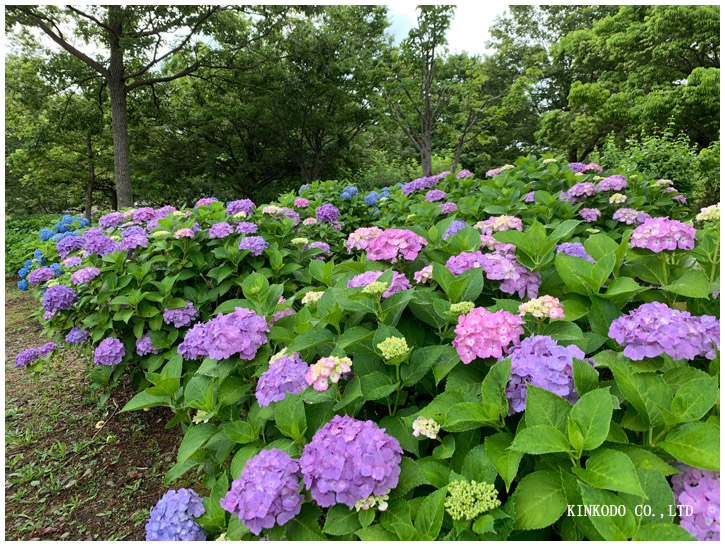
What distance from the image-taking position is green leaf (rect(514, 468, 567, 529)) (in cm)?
77

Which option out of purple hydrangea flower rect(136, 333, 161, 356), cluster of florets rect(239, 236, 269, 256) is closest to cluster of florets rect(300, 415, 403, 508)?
cluster of florets rect(239, 236, 269, 256)

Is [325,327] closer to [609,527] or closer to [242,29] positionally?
[609,527]

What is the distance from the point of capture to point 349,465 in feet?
2.79

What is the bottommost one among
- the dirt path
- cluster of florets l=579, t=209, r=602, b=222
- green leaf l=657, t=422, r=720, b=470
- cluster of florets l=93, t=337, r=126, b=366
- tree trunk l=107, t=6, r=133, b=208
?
the dirt path

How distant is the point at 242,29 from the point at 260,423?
37.7 ft

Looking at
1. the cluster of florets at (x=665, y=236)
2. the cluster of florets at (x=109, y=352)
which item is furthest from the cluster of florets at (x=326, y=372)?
the cluster of florets at (x=109, y=352)

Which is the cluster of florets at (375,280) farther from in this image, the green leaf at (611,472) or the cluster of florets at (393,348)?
the green leaf at (611,472)

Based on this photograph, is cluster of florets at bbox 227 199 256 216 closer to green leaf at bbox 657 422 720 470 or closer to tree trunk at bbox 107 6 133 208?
green leaf at bbox 657 422 720 470

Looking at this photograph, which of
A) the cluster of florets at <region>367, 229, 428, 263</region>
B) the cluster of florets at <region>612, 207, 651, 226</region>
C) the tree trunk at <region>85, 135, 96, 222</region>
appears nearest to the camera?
the cluster of florets at <region>367, 229, 428, 263</region>

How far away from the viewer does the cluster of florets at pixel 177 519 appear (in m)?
1.04

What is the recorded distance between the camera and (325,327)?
1.33 m

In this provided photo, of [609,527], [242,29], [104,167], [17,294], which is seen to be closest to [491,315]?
[609,527]

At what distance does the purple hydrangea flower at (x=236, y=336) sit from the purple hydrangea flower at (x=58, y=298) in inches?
79.3

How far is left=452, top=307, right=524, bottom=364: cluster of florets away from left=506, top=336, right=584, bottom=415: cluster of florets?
5cm
